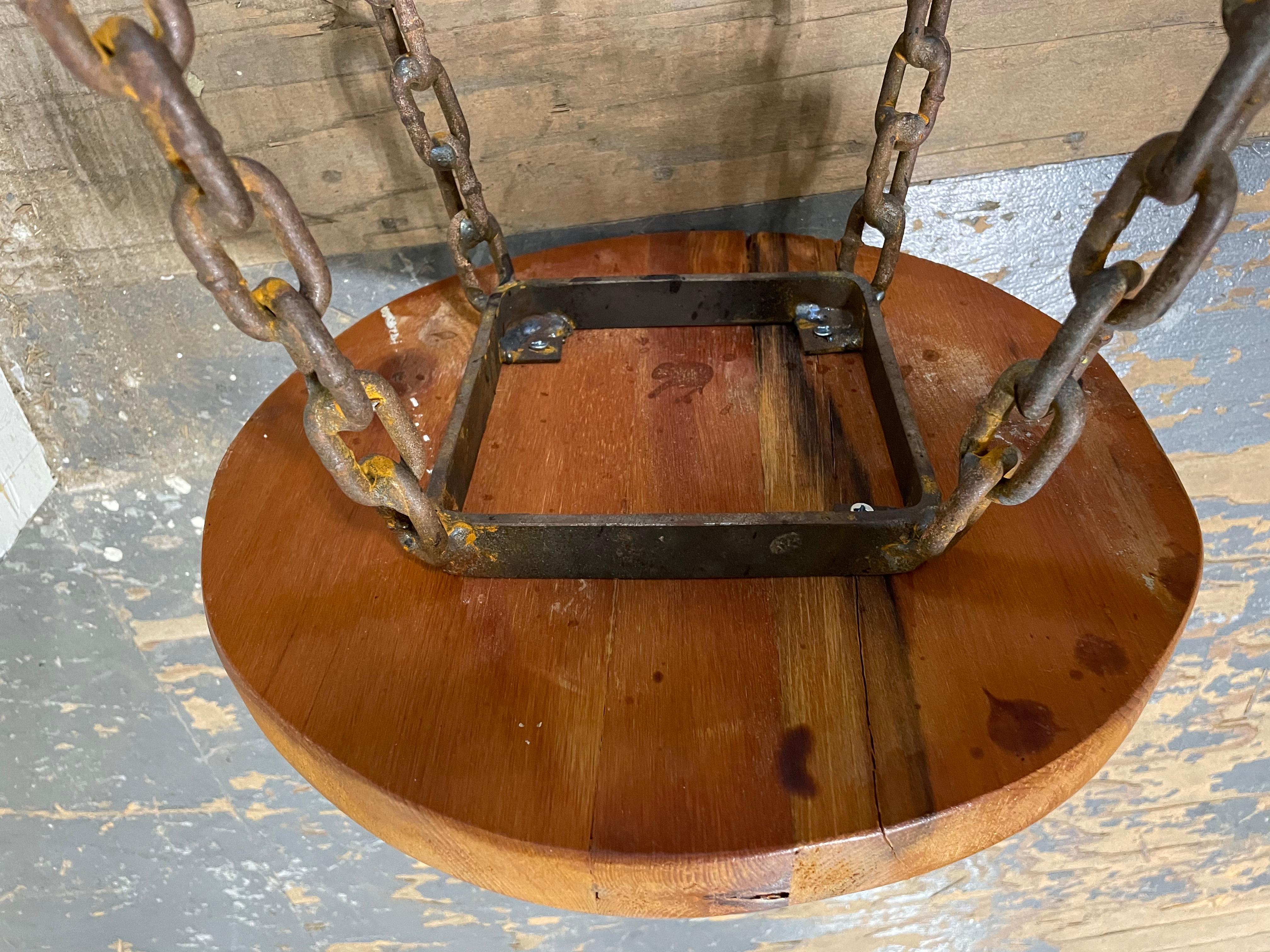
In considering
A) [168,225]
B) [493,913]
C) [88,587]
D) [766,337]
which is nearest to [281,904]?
[493,913]

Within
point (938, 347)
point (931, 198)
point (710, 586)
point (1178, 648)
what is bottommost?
point (1178, 648)

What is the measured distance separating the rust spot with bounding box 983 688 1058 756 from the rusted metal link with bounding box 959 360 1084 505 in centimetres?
11

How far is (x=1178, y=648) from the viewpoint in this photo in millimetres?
968

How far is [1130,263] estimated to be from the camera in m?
0.33

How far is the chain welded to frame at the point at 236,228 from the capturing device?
0.28 metres

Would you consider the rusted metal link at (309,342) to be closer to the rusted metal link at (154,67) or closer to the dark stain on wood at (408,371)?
the rusted metal link at (154,67)

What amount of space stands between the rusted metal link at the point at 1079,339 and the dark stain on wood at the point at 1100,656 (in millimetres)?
145

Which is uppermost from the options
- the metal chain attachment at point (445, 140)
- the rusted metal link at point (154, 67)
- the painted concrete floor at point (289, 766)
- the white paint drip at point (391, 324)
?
the metal chain attachment at point (445, 140)

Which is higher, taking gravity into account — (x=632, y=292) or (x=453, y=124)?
(x=453, y=124)

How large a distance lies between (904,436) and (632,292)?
26cm

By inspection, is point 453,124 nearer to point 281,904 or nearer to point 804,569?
point 804,569

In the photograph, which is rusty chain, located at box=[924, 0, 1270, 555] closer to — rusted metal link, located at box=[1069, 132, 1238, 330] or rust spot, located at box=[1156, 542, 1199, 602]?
rusted metal link, located at box=[1069, 132, 1238, 330]

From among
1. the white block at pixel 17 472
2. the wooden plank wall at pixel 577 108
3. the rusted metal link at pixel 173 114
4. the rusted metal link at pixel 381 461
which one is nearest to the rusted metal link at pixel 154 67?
the rusted metal link at pixel 173 114

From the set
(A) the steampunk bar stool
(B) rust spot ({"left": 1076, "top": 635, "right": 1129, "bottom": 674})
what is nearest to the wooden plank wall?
(A) the steampunk bar stool
